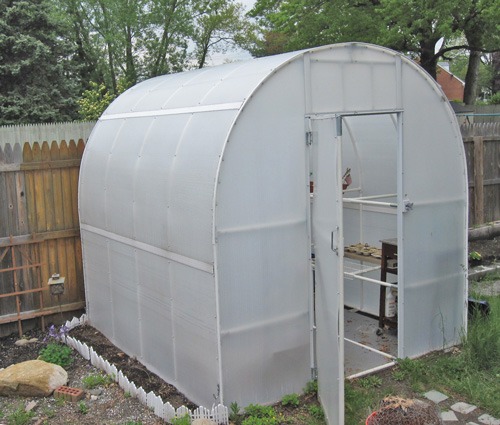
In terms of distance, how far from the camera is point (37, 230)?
7.24m

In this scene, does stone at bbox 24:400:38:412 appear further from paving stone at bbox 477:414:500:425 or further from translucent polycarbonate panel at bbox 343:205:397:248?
translucent polycarbonate panel at bbox 343:205:397:248

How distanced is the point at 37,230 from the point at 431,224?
4532 millimetres

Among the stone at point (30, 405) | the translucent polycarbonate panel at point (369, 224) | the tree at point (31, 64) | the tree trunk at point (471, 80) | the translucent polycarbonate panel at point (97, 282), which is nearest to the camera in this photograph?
the stone at point (30, 405)

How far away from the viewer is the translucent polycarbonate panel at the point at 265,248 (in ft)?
15.6

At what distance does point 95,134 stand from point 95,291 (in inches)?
74.0

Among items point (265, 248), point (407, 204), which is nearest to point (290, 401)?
point (265, 248)

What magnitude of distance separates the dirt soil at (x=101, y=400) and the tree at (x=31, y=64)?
40.4 ft

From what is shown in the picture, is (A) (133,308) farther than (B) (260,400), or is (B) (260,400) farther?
(A) (133,308)

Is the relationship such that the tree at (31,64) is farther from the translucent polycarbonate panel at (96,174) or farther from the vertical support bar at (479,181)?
the vertical support bar at (479,181)

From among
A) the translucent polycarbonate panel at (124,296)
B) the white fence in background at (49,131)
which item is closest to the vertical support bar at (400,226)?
the translucent polycarbonate panel at (124,296)

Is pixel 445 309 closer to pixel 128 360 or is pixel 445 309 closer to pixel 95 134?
pixel 128 360

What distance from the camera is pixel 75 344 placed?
22.1 ft

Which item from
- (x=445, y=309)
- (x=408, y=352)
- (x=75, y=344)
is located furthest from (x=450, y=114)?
(x=75, y=344)

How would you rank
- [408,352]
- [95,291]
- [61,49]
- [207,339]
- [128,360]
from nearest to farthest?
[207,339] < [408,352] < [128,360] < [95,291] < [61,49]
